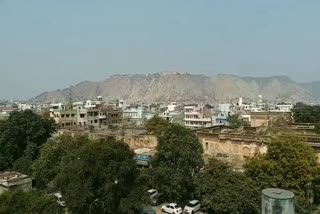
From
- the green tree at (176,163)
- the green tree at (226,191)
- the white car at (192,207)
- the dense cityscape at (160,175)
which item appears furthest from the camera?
the green tree at (176,163)

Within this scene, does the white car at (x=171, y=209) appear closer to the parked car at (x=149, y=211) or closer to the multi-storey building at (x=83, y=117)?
the parked car at (x=149, y=211)

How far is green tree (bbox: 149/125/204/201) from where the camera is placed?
25.8 metres

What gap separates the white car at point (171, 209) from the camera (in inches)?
952

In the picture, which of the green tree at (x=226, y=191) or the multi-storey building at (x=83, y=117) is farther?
the multi-storey building at (x=83, y=117)

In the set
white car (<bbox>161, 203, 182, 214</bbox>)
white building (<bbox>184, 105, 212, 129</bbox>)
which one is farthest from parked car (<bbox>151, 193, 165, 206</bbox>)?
white building (<bbox>184, 105, 212, 129</bbox>)

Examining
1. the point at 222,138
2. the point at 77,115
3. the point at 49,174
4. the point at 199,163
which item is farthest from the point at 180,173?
the point at 77,115

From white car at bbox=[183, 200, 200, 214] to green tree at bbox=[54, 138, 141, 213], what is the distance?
472cm

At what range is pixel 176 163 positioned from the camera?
2739 cm

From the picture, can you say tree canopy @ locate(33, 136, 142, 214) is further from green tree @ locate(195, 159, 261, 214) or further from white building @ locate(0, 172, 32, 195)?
white building @ locate(0, 172, 32, 195)

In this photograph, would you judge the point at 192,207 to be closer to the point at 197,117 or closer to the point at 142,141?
the point at 142,141

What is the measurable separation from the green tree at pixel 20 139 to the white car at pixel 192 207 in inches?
644

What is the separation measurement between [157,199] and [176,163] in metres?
2.90

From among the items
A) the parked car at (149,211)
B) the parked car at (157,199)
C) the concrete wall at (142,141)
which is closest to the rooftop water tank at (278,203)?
the parked car at (149,211)

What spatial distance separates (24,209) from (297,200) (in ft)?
50.2
